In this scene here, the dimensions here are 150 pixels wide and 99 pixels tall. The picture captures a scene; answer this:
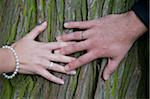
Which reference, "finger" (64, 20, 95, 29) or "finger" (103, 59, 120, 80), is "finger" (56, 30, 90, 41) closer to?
"finger" (64, 20, 95, 29)

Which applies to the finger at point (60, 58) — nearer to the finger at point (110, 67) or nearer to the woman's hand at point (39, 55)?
the woman's hand at point (39, 55)

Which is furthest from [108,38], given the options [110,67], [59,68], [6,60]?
[6,60]

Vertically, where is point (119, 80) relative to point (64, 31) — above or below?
below

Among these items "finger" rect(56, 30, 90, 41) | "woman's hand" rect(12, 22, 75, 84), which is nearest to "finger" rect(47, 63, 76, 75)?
"woman's hand" rect(12, 22, 75, 84)

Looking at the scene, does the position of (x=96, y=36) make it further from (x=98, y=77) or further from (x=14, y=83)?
(x=14, y=83)

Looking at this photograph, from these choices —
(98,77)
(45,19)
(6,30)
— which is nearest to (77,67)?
(98,77)

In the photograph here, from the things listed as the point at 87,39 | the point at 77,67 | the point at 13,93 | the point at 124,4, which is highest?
the point at 124,4

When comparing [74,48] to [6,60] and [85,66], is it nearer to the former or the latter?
[85,66]

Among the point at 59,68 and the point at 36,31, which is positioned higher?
the point at 36,31
